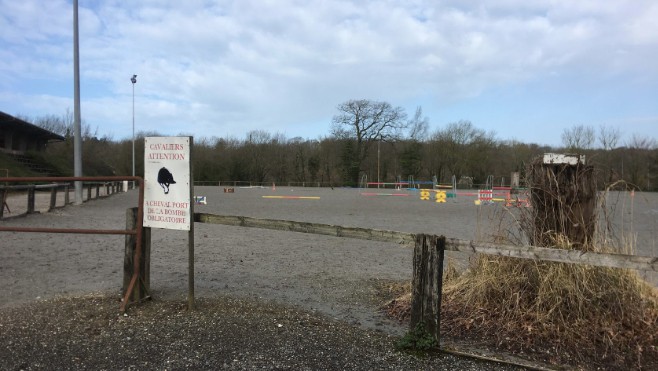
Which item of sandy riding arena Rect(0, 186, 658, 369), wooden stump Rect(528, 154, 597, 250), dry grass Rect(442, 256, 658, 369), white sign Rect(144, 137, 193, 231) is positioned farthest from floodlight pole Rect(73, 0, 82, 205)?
wooden stump Rect(528, 154, 597, 250)

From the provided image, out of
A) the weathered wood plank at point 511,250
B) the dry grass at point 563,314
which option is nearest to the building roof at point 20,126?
the weathered wood plank at point 511,250

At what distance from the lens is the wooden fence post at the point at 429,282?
390cm

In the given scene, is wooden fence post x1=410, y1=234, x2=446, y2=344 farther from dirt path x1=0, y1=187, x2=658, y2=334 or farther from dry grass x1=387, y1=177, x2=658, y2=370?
dirt path x1=0, y1=187, x2=658, y2=334

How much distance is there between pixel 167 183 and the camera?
4898 millimetres

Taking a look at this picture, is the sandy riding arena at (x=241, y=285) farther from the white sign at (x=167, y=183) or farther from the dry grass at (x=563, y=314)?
the white sign at (x=167, y=183)

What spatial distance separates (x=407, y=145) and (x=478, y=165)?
10993 mm

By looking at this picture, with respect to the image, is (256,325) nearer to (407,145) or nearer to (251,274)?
(251,274)

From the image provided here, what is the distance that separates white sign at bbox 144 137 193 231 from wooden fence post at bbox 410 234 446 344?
2.35 m

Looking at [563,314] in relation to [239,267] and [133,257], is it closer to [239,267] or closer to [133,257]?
[133,257]

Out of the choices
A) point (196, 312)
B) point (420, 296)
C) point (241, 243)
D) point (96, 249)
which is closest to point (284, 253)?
point (241, 243)

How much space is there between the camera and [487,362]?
369 centimetres

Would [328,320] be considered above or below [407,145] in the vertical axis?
below

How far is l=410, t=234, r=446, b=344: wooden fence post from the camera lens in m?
3.90

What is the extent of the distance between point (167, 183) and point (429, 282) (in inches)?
111
